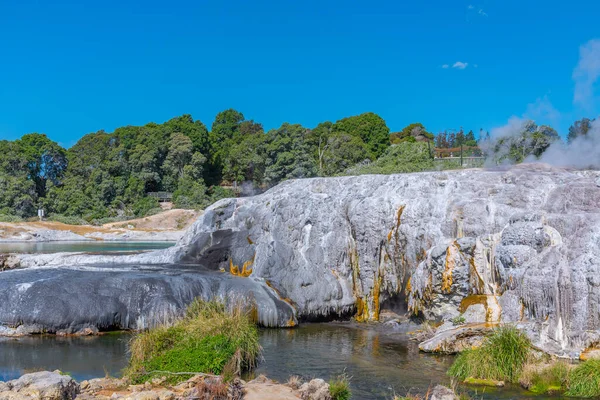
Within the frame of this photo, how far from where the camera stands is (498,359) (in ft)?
38.0

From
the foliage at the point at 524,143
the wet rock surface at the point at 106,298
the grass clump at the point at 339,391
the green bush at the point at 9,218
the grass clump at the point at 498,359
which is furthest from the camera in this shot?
the green bush at the point at 9,218

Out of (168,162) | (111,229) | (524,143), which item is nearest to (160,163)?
(168,162)

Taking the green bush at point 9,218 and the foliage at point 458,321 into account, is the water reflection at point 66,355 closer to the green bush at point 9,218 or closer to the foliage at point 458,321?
the foliage at point 458,321

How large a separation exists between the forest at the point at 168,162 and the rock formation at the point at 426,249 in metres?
35.7

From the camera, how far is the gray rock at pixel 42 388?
9344mm

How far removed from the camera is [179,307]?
16.8m

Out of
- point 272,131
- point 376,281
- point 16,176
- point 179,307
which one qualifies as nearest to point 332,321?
point 376,281

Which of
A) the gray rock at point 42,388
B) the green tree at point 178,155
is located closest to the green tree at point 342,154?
the green tree at point 178,155

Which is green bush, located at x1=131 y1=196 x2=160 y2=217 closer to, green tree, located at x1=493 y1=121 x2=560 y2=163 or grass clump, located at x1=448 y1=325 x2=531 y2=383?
green tree, located at x1=493 y1=121 x2=560 y2=163

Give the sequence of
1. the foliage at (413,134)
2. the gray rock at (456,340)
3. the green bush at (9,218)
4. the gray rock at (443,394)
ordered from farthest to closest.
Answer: the foliage at (413,134), the green bush at (9,218), the gray rock at (456,340), the gray rock at (443,394)

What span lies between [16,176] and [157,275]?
59860 mm

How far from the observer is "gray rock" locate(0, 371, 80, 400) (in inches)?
368

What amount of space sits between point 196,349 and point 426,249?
852 cm

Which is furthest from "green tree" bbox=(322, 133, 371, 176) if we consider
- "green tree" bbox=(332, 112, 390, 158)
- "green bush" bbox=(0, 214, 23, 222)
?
"green bush" bbox=(0, 214, 23, 222)
